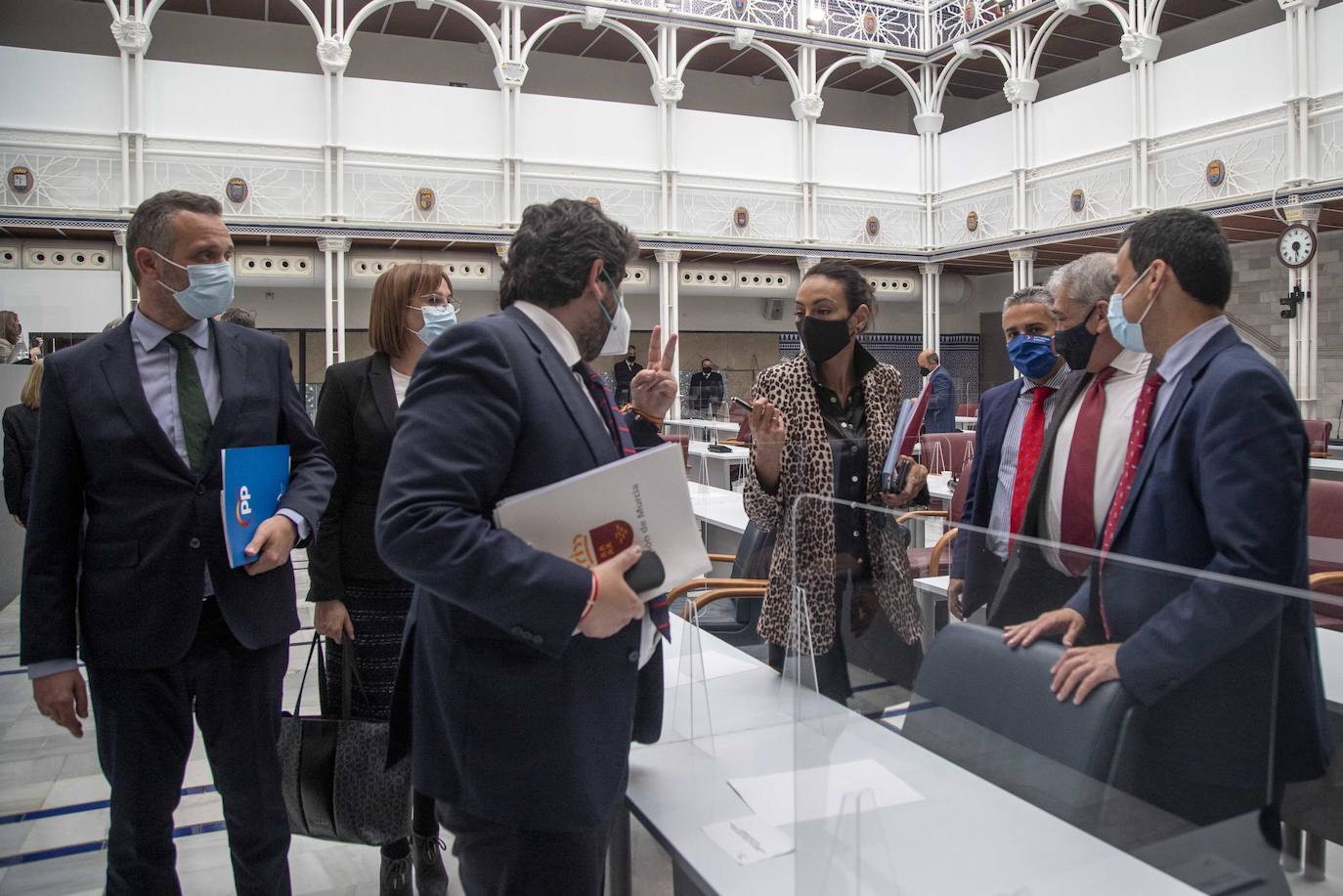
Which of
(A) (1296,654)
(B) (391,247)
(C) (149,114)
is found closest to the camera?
(A) (1296,654)

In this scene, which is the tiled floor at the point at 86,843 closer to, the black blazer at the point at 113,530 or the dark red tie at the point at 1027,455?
the black blazer at the point at 113,530

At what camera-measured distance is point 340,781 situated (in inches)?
86.2

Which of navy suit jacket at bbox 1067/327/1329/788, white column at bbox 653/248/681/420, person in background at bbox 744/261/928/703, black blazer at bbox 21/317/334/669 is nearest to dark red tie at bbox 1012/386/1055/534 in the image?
person in background at bbox 744/261/928/703

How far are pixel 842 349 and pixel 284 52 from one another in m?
16.5

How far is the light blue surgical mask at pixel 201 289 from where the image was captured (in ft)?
6.65

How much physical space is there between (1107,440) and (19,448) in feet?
18.4

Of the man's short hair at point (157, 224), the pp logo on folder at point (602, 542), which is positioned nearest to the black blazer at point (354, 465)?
the man's short hair at point (157, 224)

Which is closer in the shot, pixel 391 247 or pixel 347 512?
pixel 347 512

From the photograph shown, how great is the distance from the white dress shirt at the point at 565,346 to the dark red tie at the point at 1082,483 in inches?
50.4

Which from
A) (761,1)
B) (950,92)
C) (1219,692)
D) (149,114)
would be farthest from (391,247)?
(1219,692)

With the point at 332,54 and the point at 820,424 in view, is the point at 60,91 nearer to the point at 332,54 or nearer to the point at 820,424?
the point at 332,54

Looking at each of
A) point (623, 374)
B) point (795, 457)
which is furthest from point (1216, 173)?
point (795, 457)

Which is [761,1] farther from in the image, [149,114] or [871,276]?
[149,114]

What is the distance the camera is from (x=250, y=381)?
2.14 meters
